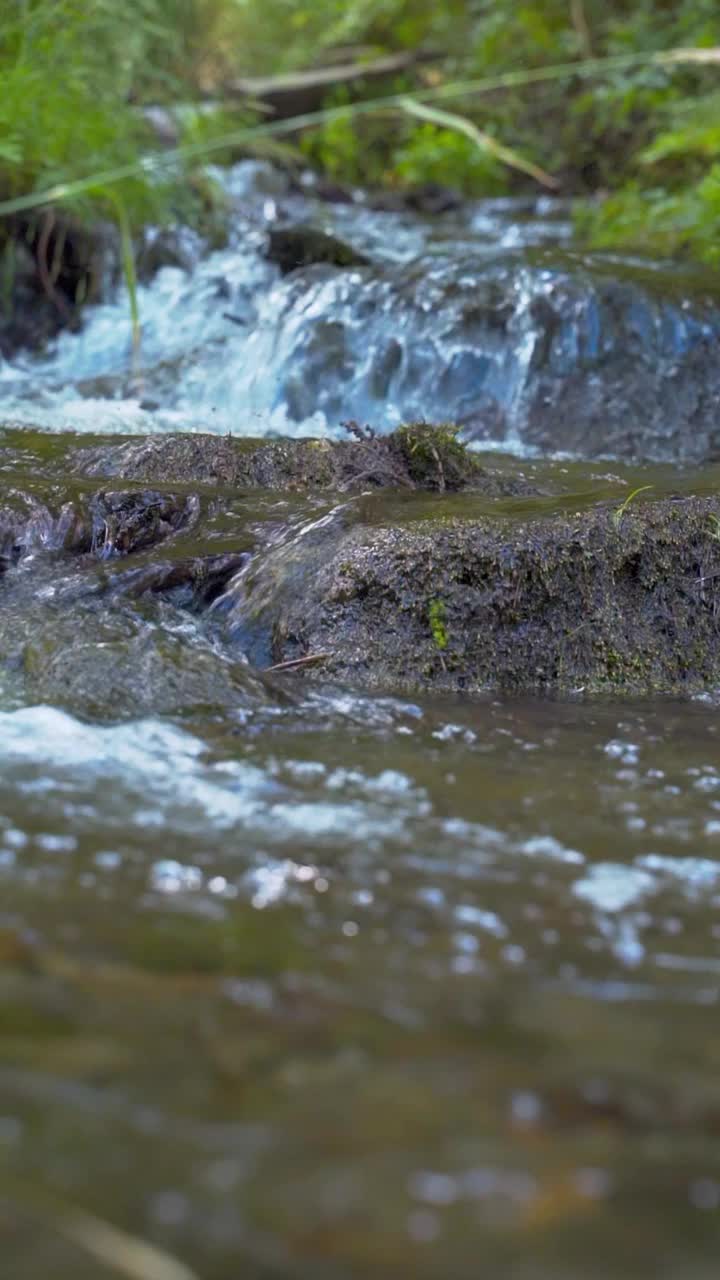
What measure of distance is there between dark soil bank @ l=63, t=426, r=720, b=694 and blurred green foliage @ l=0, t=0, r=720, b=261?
11.1 feet

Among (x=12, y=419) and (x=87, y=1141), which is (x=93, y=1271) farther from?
(x=12, y=419)

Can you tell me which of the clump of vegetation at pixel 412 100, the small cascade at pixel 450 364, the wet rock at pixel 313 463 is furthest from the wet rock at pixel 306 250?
the wet rock at pixel 313 463

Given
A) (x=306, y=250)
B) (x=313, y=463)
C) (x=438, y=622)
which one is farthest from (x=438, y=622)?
(x=306, y=250)

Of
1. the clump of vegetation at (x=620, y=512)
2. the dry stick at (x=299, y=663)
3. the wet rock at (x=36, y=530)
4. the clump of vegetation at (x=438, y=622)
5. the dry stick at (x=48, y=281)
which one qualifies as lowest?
the dry stick at (x=299, y=663)

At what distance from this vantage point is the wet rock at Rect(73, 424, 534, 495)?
4391mm

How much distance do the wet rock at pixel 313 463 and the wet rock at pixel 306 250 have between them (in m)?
3.65

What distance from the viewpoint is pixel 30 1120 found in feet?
4.91

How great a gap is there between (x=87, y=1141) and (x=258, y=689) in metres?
1.87

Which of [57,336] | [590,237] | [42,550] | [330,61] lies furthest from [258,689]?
[330,61]

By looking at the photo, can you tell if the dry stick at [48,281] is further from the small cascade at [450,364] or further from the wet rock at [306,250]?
the wet rock at [306,250]

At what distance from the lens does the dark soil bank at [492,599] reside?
3.54 metres

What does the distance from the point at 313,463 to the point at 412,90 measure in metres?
10.9

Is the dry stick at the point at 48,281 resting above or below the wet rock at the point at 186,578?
above

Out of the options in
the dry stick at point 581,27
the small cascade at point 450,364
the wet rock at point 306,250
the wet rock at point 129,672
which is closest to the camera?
the wet rock at point 129,672
